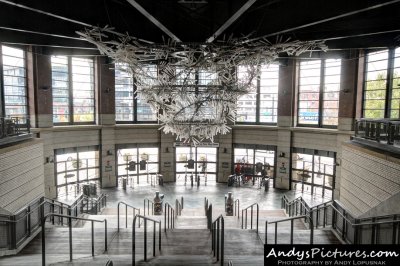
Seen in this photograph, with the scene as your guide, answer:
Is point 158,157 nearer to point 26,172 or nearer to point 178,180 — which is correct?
point 178,180

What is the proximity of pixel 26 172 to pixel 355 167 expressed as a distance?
30.2ft

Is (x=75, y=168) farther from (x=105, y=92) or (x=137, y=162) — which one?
(x=105, y=92)

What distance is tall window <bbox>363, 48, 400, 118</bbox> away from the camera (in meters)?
13.1

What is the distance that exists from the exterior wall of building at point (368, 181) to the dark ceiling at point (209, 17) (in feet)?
9.76

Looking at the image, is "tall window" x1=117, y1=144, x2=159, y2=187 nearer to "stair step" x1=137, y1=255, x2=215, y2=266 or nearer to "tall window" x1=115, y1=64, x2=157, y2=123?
"tall window" x1=115, y1=64, x2=157, y2=123

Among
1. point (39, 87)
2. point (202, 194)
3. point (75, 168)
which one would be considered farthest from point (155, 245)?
point (39, 87)

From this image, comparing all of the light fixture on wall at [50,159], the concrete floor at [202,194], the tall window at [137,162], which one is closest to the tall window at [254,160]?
the concrete floor at [202,194]

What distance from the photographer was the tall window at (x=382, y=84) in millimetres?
13086

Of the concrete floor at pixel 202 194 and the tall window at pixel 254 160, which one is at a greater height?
the tall window at pixel 254 160

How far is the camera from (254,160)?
717 inches

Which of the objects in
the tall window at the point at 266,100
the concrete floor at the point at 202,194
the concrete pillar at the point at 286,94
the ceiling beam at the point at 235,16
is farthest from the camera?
the tall window at the point at 266,100

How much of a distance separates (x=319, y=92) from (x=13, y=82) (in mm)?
14984

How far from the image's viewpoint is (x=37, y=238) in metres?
8.08

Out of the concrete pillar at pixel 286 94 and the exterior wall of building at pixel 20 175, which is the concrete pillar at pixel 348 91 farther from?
the exterior wall of building at pixel 20 175
